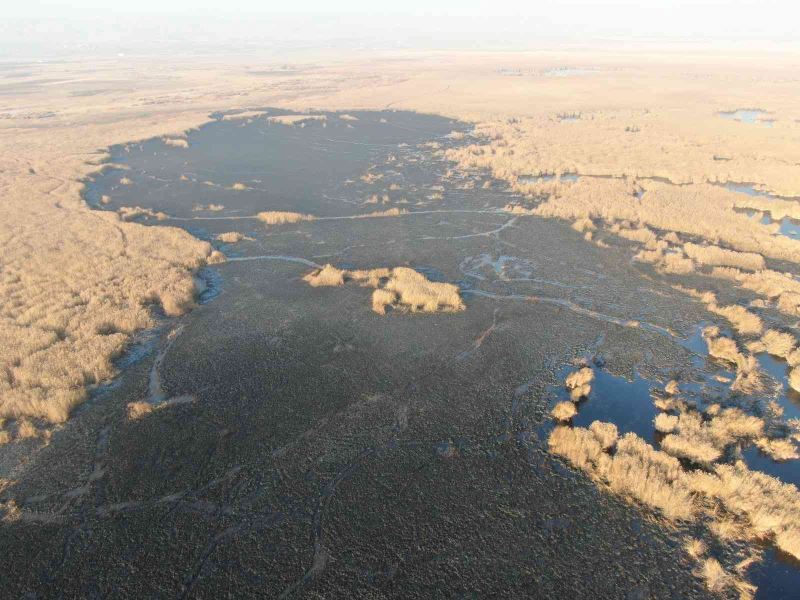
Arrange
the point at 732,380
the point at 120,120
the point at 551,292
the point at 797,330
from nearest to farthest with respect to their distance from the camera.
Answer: the point at 732,380, the point at 797,330, the point at 551,292, the point at 120,120

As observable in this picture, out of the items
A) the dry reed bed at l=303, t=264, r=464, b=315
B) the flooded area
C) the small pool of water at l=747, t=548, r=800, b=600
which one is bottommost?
the small pool of water at l=747, t=548, r=800, b=600

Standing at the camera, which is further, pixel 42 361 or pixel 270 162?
pixel 270 162

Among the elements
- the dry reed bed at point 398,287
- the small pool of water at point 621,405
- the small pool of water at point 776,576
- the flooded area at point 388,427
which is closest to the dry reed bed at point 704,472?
Result: the small pool of water at point 776,576

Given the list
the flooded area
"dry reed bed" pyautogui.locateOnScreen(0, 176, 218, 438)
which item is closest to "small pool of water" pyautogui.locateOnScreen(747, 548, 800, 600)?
the flooded area

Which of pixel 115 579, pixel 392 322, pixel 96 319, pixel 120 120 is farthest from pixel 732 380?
pixel 120 120

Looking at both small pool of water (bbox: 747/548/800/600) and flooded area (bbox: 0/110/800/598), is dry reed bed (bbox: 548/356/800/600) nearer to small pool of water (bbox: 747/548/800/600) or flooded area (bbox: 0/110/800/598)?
small pool of water (bbox: 747/548/800/600)

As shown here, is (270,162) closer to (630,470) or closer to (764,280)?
(764,280)

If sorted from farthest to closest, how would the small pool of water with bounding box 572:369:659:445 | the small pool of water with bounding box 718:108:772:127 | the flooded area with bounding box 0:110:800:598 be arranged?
the small pool of water with bounding box 718:108:772:127 → the small pool of water with bounding box 572:369:659:445 → the flooded area with bounding box 0:110:800:598

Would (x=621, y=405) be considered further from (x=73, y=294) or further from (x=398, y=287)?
(x=73, y=294)
